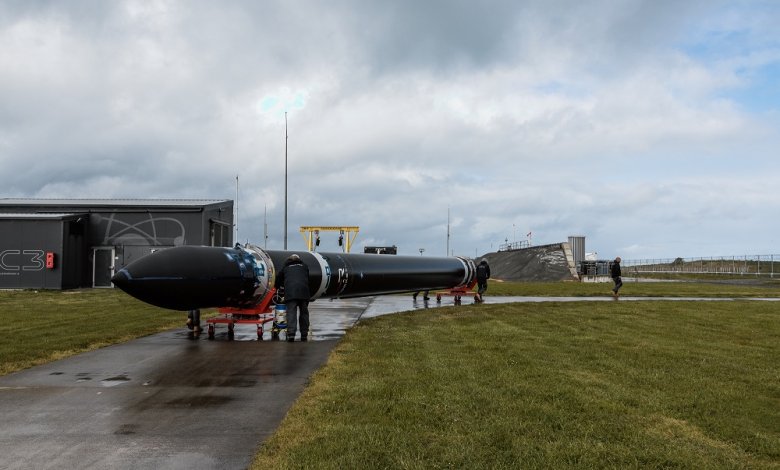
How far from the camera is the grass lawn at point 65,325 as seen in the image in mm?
10594

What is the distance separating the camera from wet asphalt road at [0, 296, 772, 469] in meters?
5.18

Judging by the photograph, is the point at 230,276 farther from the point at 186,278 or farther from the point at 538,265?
the point at 538,265

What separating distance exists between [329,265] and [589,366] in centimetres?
800

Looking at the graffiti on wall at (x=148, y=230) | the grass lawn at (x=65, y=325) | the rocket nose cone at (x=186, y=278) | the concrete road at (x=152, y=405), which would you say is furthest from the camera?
the graffiti on wall at (x=148, y=230)

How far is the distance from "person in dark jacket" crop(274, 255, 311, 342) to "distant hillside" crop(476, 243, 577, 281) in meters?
40.5

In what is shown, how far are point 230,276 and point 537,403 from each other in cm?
685

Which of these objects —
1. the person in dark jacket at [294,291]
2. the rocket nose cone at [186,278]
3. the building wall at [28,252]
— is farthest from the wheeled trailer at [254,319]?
the building wall at [28,252]

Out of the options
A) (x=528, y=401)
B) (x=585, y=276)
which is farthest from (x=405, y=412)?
(x=585, y=276)

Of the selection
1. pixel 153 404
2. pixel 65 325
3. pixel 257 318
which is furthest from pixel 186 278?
pixel 65 325

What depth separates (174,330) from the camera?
14.3 meters

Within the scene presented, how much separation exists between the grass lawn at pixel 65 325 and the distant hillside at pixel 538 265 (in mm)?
37844

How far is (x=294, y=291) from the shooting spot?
12.4 m

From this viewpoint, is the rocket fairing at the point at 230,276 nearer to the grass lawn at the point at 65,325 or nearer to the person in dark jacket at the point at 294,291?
the person in dark jacket at the point at 294,291

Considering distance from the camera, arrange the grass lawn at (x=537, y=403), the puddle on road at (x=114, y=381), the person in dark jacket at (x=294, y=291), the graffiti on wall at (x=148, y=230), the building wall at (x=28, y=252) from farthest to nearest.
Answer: the graffiti on wall at (x=148, y=230)
the building wall at (x=28, y=252)
the person in dark jacket at (x=294, y=291)
the puddle on road at (x=114, y=381)
the grass lawn at (x=537, y=403)
